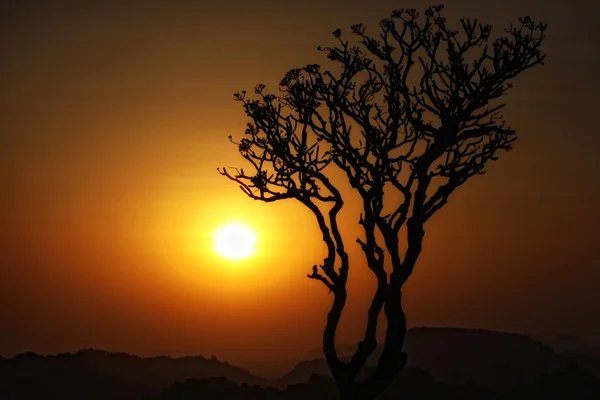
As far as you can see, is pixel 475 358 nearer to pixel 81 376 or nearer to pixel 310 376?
pixel 310 376

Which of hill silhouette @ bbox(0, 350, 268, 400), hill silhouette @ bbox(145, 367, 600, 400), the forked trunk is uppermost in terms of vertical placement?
hill silhouette @ bbox(0, 350, 268, 400)

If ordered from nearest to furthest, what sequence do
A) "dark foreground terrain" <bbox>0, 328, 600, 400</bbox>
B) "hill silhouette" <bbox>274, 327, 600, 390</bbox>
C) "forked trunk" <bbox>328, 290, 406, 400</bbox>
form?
"forked trunk" <bbox>328, 290, 406, 400</bbox> < "dark foreground terrain" <bbox>0, 328, 600, 400</bbox> < "hill silhouette" <bbox>274, 327, 600, 390</bbox>

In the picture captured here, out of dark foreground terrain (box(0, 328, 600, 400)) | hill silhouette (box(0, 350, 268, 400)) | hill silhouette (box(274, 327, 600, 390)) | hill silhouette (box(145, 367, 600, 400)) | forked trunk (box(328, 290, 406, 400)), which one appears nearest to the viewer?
forked trunk (box(328, 290, 406, 400))

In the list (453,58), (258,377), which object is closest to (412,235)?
(453,58)

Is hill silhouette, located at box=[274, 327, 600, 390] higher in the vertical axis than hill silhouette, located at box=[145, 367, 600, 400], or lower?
higher

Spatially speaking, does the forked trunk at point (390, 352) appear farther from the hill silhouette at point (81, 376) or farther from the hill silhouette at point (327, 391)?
the hill silhouette at point (81, 376)

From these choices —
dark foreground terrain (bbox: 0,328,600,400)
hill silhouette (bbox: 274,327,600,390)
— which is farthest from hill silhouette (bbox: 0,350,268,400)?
hill silhouette (bbox: 274,327,600,390)

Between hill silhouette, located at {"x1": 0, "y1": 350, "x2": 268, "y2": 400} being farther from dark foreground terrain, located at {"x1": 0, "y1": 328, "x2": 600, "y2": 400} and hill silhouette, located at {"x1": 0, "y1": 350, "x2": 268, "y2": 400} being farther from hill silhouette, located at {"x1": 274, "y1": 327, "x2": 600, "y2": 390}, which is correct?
hill silhouette, located at {"x1": 274, "y1": 327, "x2": 600, "y2": 390}

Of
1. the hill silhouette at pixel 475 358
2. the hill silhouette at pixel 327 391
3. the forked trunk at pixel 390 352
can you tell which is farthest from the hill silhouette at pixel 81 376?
the forked trunk at pixel 390 352

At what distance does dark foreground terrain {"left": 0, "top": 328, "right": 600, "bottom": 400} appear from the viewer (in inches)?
1421

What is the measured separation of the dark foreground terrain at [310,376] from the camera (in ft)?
118

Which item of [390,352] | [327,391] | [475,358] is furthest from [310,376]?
[475,358]

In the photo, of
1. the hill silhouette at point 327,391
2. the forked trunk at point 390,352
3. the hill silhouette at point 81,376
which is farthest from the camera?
the hill silhouette at point 81,376

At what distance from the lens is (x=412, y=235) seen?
25672 mm
